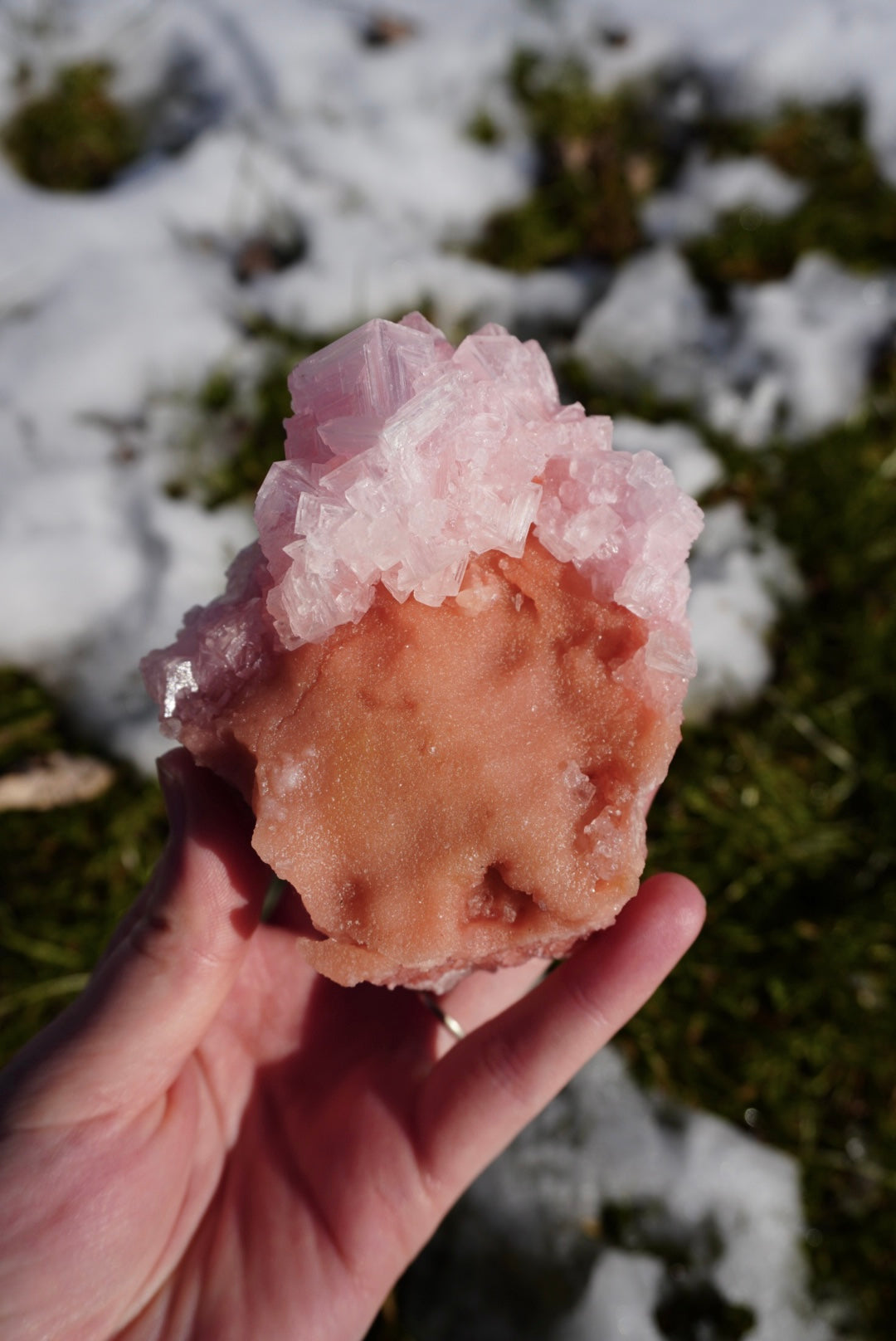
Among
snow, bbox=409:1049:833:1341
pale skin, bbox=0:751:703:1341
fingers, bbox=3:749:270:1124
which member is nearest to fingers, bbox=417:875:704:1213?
pale skin, bbox=0:751:703:1341

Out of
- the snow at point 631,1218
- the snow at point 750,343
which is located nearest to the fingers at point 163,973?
the snow at point 631,1218

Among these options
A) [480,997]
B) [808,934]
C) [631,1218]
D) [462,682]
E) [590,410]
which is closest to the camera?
[462,682]

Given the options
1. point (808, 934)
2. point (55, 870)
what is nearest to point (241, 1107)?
point (55, 870)

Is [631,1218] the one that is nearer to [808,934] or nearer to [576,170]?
[808,934]

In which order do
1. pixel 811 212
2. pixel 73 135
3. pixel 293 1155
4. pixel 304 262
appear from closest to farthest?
pixel 293 1155
pixel 304 262
pixel 811 212
pixel 73 135

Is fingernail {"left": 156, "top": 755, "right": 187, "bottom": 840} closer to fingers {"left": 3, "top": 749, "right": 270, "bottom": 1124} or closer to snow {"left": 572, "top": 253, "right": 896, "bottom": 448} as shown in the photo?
fingers {"left": 3, "top": 749, "right": 270, "bottom": 1124}

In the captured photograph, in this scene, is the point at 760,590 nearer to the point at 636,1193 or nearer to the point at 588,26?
the point at 636,1193

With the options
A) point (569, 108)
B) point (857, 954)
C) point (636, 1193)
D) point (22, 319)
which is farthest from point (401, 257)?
point (636, 1193)

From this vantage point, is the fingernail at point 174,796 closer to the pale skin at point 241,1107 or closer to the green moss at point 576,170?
the pale skin at point 241,1107
